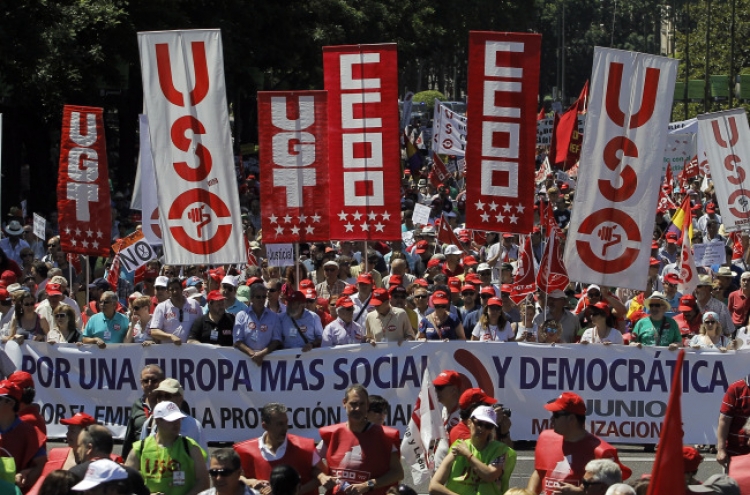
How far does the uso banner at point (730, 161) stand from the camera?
1906 cm

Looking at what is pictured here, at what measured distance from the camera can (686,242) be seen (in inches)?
695

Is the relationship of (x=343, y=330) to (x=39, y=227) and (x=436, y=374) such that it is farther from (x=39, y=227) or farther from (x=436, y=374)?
(x=39, y=227)

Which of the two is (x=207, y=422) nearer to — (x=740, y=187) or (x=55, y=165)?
(x=740, y=187)

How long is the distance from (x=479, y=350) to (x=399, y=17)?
42.1 metres

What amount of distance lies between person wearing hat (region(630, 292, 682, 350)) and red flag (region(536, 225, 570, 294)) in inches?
65.3

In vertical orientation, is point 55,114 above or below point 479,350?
above

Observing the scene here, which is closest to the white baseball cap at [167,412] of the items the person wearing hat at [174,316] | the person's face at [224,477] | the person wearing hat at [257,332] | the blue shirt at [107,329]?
the person's face at [224,477]

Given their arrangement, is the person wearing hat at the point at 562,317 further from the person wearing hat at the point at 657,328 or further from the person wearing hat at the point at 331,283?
the person wearing hat at the point at 331,283

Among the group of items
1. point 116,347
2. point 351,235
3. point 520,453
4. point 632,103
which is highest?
point 632,103

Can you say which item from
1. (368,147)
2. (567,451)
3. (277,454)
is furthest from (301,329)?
(567,451)

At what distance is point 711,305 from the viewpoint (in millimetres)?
15844

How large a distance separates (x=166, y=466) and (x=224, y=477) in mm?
892

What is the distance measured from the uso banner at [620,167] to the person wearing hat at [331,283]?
3706 millimetres

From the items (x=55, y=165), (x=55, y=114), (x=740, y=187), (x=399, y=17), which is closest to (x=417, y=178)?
(x=55, y=165)
